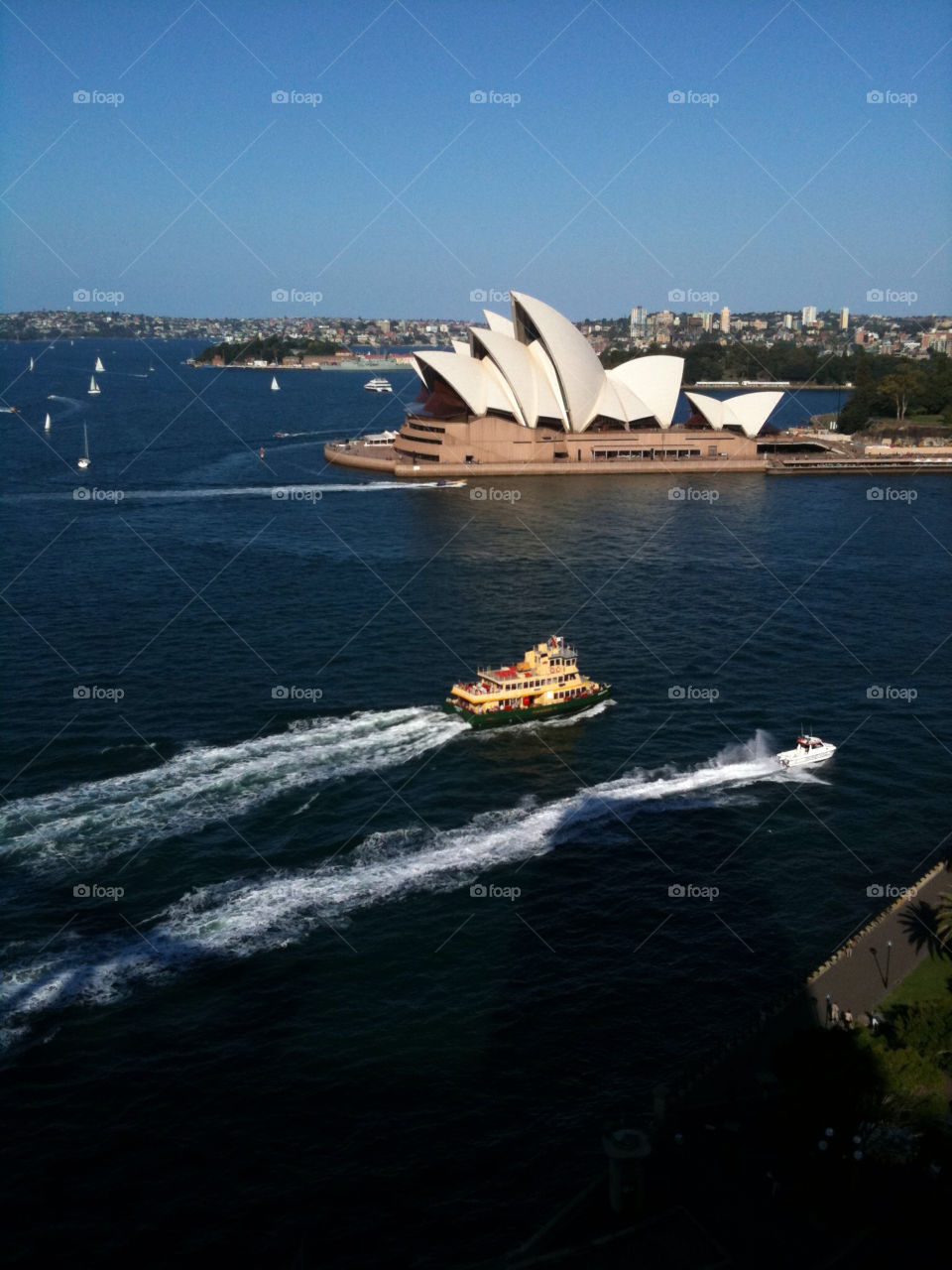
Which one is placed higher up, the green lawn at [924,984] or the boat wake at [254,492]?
the boat wake at [254,492]

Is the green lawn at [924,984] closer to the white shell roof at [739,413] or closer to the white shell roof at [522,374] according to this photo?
the white shell roof at [522,374]

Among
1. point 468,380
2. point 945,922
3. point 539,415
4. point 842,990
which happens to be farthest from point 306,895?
point 539,415

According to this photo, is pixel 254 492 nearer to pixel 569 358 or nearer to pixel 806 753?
pixel 569 358

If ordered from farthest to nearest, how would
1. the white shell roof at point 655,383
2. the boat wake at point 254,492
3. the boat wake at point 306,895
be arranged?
the white shell roof at point 655,383 < the boat wake at point 254,492 < the boat wake at point 306,895

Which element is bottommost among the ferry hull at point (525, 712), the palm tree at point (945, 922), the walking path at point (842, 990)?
the walking path at point (842, 990)

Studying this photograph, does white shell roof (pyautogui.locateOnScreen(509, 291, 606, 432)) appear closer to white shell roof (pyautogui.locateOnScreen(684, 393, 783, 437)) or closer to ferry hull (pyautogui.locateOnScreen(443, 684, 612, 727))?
white shell roof (pyautogui.locateOnScreen(684, 393, 783, 437))

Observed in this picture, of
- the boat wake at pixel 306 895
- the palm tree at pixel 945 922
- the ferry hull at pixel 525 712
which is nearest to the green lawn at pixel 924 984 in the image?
the palm tree at pixel 945 922
